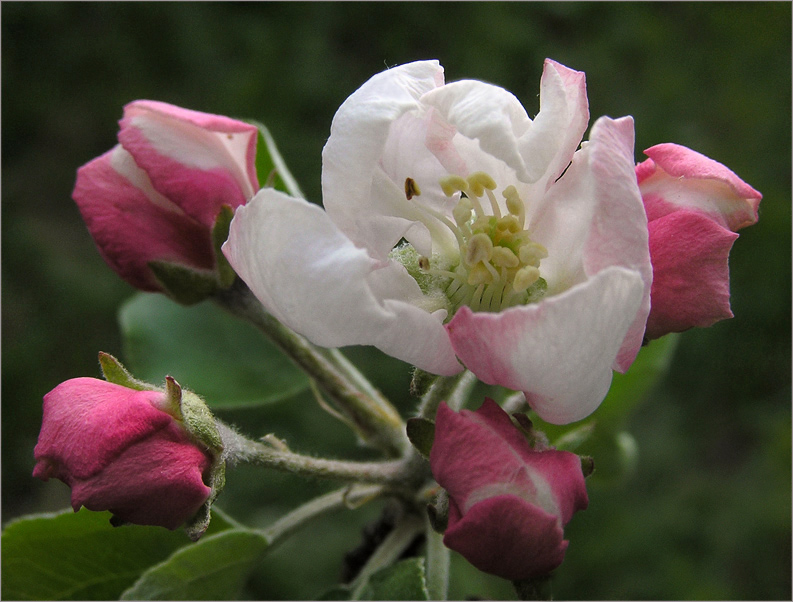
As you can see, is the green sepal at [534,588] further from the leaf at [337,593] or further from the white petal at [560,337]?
the leaf at [337,593]

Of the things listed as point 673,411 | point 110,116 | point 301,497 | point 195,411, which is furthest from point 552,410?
point 110,116

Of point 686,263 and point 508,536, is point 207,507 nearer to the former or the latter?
point 508,536

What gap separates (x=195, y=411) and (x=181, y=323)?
Answer: 0.63 metres

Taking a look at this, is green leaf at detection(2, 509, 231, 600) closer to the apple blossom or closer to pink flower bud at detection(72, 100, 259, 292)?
pink flower bud at detection(72, 100, 259, 292)

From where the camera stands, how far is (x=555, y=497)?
642 millimetres

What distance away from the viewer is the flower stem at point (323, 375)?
0.99m

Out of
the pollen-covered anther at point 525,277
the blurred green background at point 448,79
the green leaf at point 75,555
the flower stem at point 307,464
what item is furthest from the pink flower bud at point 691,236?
the blurred green background at point 448,79

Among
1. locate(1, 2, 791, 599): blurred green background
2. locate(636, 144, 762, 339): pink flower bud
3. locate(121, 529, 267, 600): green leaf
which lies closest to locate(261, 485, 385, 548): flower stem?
locate(121, 529, 267, 600): green leaf

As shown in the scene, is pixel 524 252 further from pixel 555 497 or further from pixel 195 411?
pixel 195 411

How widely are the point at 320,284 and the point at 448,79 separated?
2261mm

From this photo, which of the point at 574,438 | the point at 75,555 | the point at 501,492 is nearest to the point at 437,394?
the point at 501,492

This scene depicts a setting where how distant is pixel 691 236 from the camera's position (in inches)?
28.8

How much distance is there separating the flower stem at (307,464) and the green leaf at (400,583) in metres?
0.09

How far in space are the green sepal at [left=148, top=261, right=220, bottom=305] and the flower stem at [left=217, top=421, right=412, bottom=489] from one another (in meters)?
0.21
